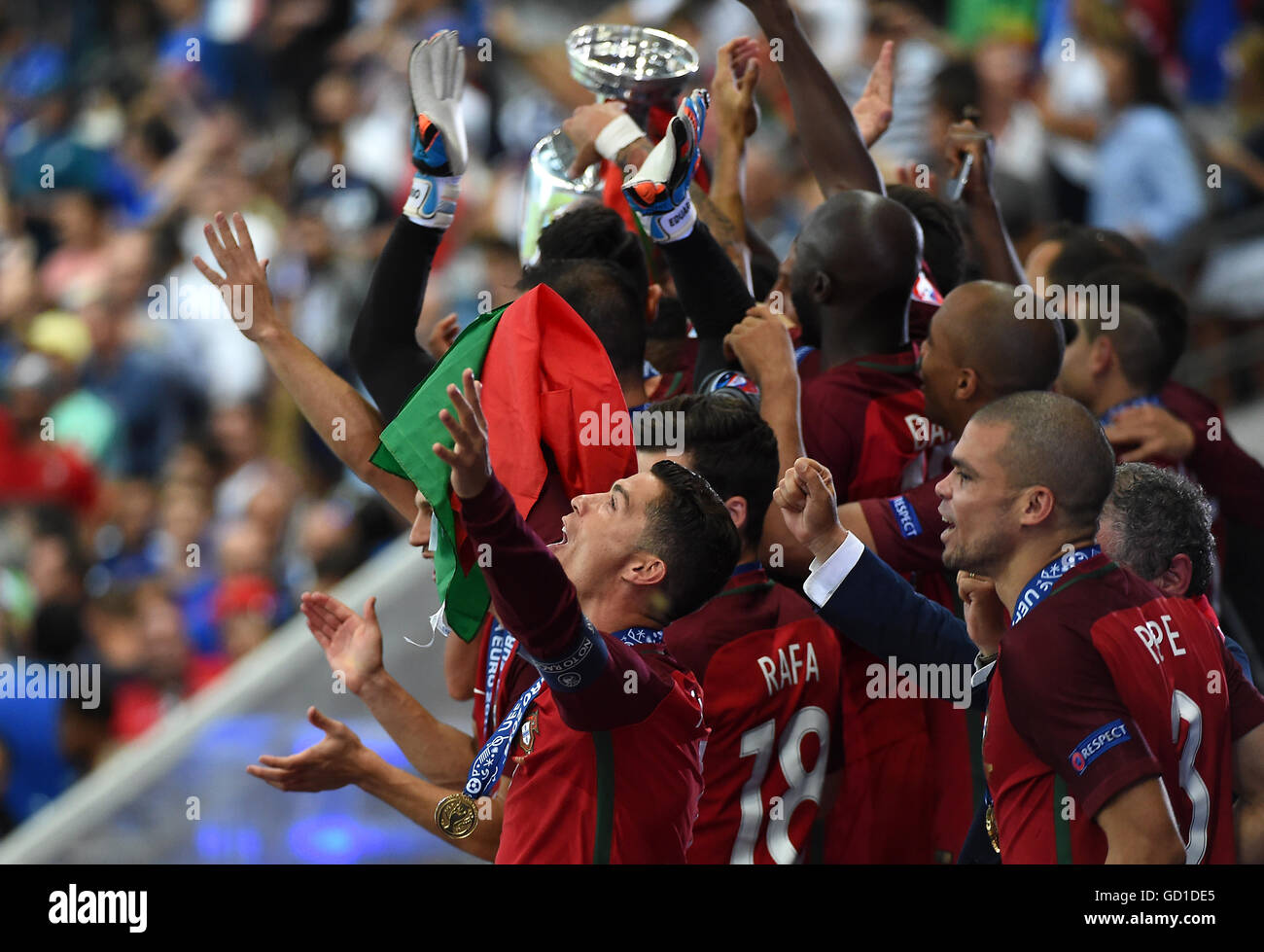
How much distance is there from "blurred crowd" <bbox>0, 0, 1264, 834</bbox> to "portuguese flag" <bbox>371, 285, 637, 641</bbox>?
213 centimetres

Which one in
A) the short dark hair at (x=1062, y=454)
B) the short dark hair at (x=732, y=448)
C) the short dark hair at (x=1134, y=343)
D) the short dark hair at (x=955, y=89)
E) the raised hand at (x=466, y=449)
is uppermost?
the raised hand at (x=466, y=449)

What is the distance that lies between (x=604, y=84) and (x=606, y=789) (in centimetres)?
207

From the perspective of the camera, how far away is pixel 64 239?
10.1m

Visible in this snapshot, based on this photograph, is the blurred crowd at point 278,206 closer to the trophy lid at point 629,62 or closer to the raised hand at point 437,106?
the trophy lid at point 629,62

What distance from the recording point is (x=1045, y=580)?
262cm

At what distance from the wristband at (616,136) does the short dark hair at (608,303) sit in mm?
436

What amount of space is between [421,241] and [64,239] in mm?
7368

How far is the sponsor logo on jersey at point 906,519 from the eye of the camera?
3338 millimetres

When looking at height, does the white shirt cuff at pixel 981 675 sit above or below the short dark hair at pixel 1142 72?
above

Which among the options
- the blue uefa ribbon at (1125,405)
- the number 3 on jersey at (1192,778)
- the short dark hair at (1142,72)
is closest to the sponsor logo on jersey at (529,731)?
the number 3 on jersey at (1192,778)

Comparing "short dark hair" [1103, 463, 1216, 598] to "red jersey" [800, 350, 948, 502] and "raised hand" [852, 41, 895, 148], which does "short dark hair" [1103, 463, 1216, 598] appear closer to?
"red jersey" [800, 350, 948, 502]

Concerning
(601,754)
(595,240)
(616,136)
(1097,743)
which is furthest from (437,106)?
(1097,743)

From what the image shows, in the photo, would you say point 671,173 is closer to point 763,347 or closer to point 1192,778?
point 763,347
